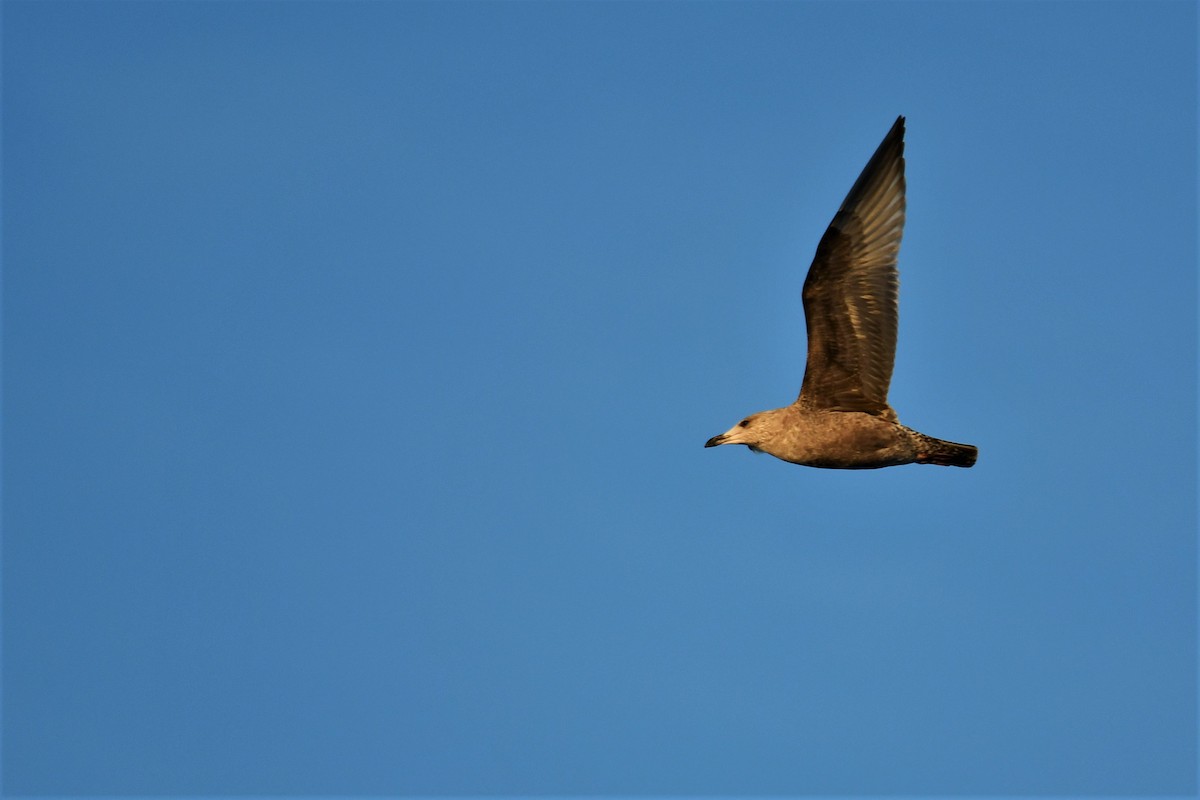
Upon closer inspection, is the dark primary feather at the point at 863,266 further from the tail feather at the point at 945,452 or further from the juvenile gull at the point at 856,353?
the tail feather at the point at 945,452

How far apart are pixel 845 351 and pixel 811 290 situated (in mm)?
875

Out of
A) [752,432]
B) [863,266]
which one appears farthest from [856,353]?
[752,432]

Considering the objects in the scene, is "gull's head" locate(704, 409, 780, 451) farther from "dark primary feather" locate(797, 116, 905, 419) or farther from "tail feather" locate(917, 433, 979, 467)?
"tail feather" locate(917, 433, 979, 467)

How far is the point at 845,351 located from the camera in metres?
29.5

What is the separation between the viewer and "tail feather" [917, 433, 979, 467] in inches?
1172

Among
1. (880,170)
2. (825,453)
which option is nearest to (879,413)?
(825,453)

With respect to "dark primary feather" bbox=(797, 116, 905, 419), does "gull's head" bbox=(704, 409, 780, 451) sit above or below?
below

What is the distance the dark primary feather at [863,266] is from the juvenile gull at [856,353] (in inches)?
0.5

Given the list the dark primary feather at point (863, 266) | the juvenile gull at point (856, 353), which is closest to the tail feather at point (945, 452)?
the juvenile gull at point (856, 353)

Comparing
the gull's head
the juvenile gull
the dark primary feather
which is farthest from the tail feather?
the gull's head

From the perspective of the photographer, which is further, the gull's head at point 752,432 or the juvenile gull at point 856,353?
the gull's head at point 752,432

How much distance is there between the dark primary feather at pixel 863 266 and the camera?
95.8 ft

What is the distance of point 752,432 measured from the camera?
98.5 ft

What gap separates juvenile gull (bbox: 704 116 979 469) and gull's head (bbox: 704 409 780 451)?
0.04ft
